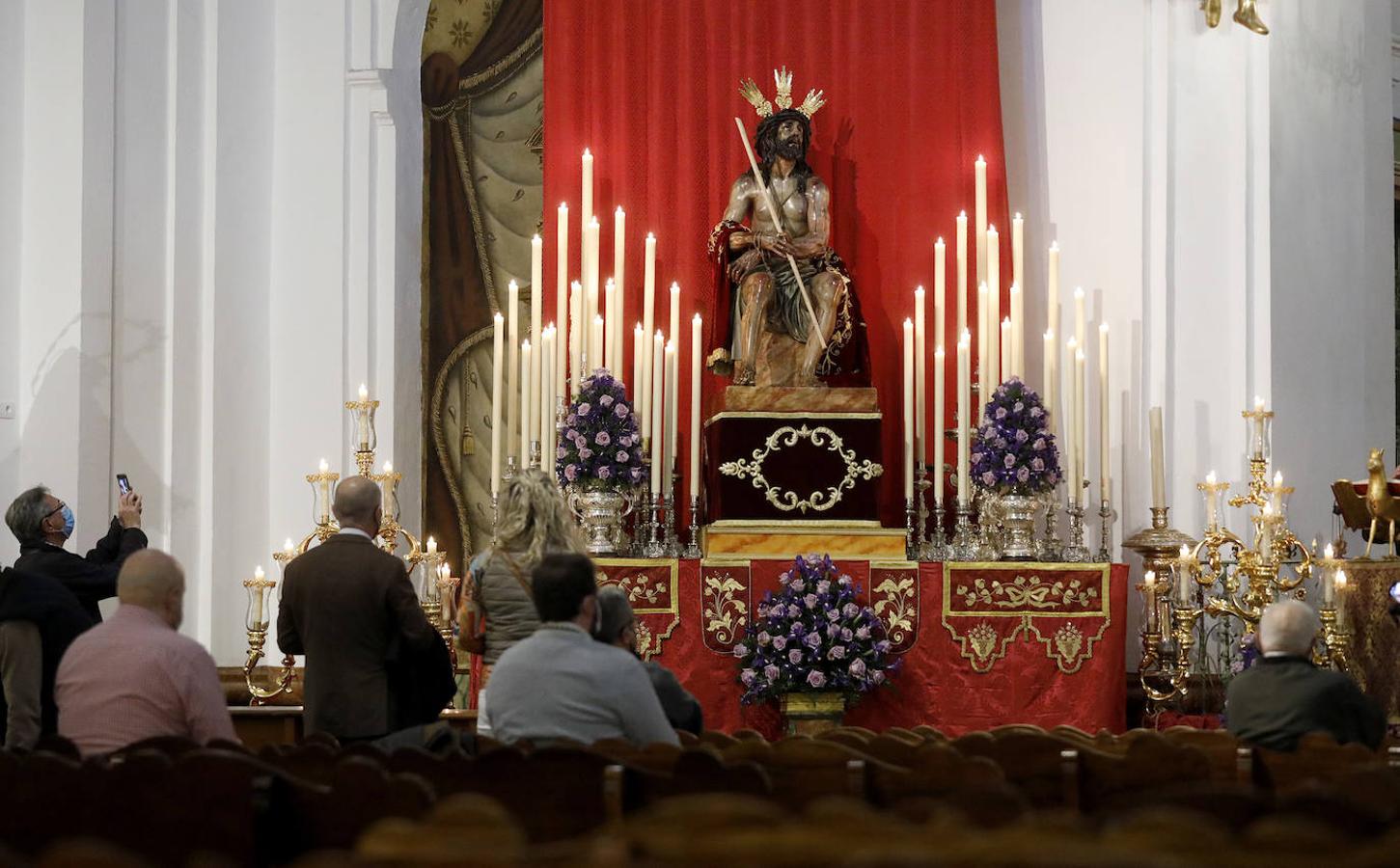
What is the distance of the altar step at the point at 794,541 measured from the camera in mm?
8961

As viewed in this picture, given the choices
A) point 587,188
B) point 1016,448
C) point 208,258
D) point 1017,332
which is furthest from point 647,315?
point 208,258

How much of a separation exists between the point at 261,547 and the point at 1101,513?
4.45 metres

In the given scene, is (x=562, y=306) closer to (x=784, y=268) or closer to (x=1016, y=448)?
(x=784, y=268)

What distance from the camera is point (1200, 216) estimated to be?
33.3 ft

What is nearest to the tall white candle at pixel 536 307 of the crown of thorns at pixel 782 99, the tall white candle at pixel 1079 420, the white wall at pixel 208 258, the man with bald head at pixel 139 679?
the white wall at pixel 208 258

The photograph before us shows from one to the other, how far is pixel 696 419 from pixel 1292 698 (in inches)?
184

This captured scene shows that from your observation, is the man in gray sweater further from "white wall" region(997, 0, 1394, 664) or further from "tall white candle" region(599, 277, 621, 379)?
"white wall" region(997, 0, 1394, 664)

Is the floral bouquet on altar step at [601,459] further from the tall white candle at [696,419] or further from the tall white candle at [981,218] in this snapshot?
the tall white candle at [981,218]

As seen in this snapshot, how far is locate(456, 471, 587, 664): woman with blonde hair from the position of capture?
18.2 feet

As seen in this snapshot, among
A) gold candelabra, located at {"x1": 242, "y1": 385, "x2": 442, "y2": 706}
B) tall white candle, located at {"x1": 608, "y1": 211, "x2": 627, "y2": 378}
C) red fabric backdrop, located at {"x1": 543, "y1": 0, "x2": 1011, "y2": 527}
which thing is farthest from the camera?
red fabric backdrop, located at {"x1": 543, "y1": 0, "x2": 1011, "y2": 527}

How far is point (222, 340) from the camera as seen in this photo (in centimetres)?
999

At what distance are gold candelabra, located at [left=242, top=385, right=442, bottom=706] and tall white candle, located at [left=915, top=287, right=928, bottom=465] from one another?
97.2 inches

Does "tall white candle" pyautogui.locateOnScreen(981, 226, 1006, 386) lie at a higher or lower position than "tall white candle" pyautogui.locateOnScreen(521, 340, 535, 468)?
higher

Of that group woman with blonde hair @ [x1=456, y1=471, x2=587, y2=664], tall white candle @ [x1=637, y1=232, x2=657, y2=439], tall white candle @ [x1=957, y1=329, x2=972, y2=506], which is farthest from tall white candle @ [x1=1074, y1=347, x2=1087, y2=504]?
woman with blonde hair @ [x1=456, y1=471, x2=587, y2=664]
